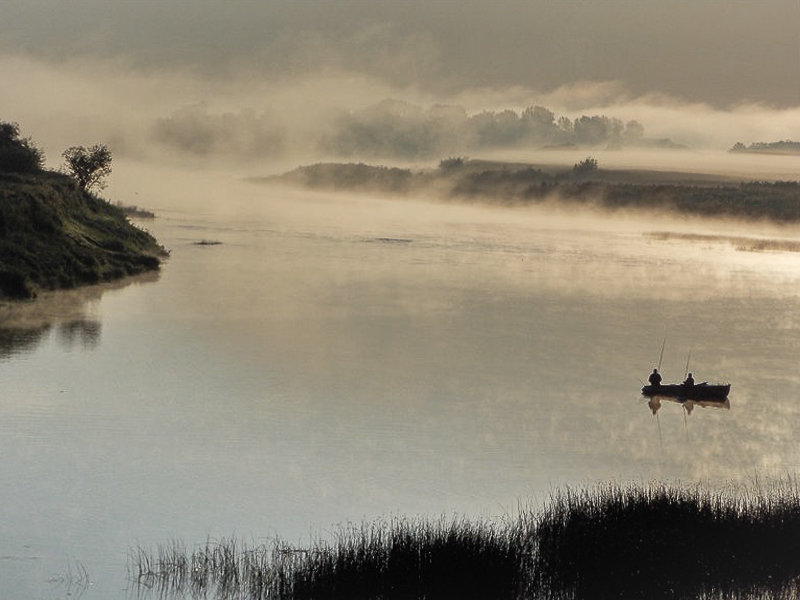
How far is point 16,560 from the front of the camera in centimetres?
1855

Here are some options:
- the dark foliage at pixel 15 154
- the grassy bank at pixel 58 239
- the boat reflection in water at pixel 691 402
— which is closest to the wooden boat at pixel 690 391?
the boat reflection in water at pixel 691 402

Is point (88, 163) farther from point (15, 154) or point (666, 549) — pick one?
point (666, 549)

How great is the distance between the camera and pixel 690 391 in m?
36.8

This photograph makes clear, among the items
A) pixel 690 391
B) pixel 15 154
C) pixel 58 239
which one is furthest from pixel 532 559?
pixel 15 154

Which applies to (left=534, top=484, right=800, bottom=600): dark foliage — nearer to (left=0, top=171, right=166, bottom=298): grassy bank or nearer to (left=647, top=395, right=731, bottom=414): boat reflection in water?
(left=647, top=395, right=731, bottom=414): boat reflection in water

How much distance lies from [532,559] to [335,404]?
14777 millimetres

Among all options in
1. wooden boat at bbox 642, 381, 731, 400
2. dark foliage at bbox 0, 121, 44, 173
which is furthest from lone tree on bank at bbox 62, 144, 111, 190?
wooden boat at bbox 642, 381, 731, 400

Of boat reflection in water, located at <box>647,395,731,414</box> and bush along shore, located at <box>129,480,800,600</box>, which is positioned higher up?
bush along shore, located at <box>129,480,800,600</box>

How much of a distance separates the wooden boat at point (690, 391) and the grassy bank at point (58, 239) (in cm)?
2682

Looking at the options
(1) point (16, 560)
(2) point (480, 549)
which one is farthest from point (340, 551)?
(1) point (16, 560)

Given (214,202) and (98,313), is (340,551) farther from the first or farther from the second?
(214,202)

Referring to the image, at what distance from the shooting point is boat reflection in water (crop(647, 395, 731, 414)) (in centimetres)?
3609

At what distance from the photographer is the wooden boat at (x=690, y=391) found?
120 feet

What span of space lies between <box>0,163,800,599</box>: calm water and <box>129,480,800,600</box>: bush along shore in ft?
3.99
